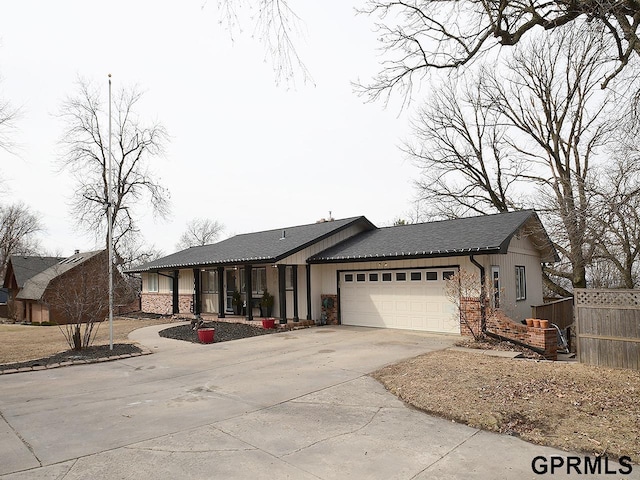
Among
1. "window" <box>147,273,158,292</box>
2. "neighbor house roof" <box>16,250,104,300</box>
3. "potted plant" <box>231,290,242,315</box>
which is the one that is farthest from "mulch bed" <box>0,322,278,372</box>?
"neighbor house roof" <box>16,250,104,300</box>

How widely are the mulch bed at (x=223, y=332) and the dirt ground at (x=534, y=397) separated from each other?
645 centimetres

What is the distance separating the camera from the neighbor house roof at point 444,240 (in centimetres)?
1223

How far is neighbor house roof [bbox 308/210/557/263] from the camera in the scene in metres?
12.2

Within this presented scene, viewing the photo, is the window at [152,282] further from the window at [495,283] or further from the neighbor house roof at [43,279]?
the window at [495,283]

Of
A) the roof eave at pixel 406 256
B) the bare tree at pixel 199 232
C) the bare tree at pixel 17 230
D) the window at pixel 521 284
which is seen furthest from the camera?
the bare tree at pixel 199 232

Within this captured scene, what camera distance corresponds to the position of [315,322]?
52.8 ft

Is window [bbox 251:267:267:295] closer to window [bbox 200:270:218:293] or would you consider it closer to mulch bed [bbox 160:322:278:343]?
mulch bed [bbox 160:322:278:343]

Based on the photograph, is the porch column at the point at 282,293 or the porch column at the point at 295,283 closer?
the porch column at the point at 282,293

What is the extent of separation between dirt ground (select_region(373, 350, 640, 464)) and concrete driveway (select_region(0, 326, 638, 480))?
14.4 inches

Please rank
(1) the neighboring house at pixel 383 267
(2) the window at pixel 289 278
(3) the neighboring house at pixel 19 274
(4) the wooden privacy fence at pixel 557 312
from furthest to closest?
(3) the neighboring house at pixel 19 274, (2) the window at pixel 289 278, (4) the wooden privacy fence at pixel 557 312, (1) the neighboring house at pixel 383 267

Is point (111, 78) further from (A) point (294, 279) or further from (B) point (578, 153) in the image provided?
(B) point (578, 153)

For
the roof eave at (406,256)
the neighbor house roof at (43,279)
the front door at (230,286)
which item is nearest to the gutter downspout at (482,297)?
the roof eave at (406,256)

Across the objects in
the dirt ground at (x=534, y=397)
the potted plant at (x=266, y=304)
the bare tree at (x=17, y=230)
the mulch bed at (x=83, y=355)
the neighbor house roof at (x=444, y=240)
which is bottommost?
the mulch bed at (x=83, y=355)

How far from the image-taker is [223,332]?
14.2 m
